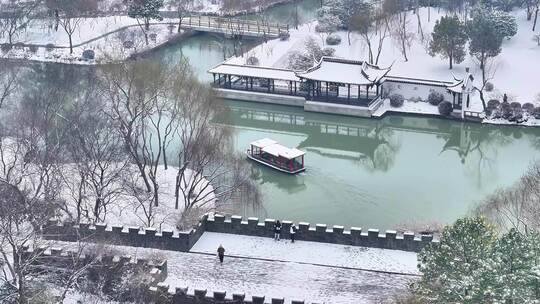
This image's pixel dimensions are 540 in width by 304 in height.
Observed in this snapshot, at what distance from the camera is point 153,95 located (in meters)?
33.6

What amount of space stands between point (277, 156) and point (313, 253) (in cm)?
1169

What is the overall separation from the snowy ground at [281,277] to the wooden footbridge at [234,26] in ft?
109

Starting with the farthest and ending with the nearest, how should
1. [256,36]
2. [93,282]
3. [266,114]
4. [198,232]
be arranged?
[256,36], [266,114], [198,232], [93,282]

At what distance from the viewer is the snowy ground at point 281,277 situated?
2359 centimetres

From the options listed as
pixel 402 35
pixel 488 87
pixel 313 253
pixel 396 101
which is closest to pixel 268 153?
pixel 396 101

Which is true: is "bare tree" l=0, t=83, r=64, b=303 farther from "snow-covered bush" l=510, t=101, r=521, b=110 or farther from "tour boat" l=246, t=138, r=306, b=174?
"snow-covered bush" l=510, t=101, r=521, b=110

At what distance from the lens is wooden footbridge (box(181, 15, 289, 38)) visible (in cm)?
5844

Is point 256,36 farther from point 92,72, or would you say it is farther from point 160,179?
point 160,179

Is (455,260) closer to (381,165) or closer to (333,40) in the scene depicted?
(381,165)

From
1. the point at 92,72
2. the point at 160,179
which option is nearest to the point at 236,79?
the point at 92,72

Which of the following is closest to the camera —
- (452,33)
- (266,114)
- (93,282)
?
(93,282)

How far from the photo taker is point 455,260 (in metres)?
18.8

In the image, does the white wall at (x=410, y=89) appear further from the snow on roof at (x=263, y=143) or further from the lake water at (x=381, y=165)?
the snow on roof at (x=263, y=143)

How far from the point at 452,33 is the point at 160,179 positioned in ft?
74.6
